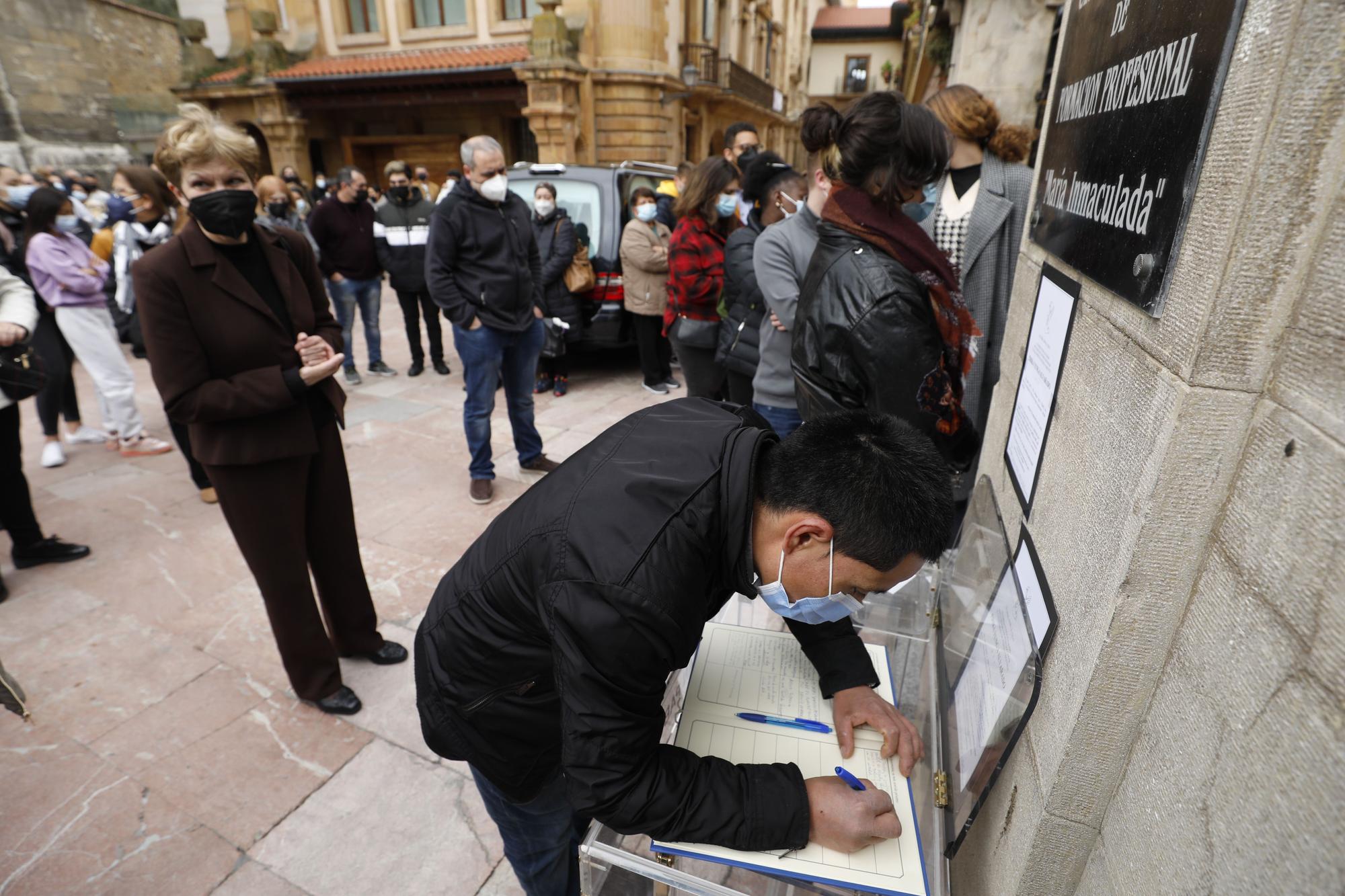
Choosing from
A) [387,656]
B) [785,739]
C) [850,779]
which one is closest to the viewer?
[850,779]

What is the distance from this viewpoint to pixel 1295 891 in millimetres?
614

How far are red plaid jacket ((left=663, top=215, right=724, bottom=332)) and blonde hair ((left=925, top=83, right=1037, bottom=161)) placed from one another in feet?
6.16

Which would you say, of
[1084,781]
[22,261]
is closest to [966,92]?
[1084,781]

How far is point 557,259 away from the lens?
5.75 m

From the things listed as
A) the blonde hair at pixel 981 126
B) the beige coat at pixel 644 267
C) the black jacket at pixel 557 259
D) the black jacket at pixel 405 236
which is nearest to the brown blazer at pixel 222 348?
the blonde hair at pixel 981 126

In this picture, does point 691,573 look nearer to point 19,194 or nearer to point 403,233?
point 403,233

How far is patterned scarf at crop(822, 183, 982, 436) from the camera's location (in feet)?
5.76

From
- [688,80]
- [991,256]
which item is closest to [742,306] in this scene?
[991,256]

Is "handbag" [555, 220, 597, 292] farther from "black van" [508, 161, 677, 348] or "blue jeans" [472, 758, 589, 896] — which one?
"blue jeans" [472, 758, 589, 896]

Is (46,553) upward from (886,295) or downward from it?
downward

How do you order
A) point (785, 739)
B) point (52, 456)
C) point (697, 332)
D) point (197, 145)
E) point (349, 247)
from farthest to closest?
1. point (349, 247)
2. point (52, 456)
3. point (697, 332)
4. point (197, 145)
5. point (785, 739)

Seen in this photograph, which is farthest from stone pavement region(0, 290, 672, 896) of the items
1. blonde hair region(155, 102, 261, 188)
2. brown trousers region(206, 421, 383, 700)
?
blonde hair region(155, 102, 261, 188)

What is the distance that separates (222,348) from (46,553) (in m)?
2.46

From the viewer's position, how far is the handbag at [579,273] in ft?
19.5
